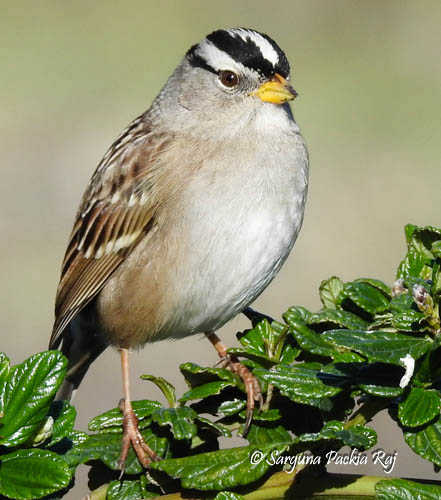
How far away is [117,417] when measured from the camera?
210 centimetres

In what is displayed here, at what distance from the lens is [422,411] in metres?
1.76

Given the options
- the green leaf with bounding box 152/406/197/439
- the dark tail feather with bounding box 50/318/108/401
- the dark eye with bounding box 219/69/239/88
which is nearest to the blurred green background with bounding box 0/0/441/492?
the dark tail feather with bounding box 50/318/108/401

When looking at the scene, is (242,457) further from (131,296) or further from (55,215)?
(55,215)

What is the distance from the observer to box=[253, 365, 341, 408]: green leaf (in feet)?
6.01

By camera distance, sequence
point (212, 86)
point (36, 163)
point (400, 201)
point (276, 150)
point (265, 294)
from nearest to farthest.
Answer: point (276, 150)
point (212, 86)
point (265, 294)
point (400, 201)
point (36, 163)

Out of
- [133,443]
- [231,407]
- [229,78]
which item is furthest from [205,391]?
[229,78]

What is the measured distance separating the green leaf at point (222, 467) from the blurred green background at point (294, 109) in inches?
149

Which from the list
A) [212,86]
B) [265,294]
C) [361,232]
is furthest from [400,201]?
[212,86]

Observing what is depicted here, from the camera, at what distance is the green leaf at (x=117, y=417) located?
6.83ft

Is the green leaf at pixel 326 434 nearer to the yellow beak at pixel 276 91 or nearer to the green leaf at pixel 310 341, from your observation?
the green leaf at pixel 310 341

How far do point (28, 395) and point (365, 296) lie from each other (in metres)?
0.79

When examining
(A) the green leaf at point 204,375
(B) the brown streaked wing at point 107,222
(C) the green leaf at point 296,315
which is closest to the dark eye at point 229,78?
(B) the brown streaked wing at point 107,222

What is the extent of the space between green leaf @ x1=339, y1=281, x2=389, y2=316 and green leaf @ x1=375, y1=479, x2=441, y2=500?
1.59 ft

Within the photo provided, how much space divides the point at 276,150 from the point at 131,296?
69 cm
